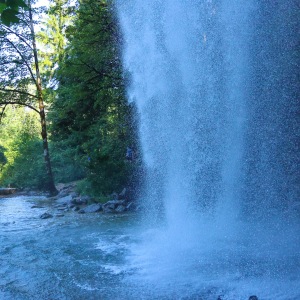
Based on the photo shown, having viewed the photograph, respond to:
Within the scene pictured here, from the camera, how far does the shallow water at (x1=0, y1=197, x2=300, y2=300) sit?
169 inches

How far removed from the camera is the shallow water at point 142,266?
14.1 feet

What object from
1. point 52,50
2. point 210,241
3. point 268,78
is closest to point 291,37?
point 268,78

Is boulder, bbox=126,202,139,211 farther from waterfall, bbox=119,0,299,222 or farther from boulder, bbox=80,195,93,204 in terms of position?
waterfall, bbox=119,0,299,222

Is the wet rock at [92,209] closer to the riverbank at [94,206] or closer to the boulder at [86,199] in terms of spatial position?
the riverbank at [94,206]

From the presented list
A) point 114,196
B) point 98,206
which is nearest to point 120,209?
point 98,206

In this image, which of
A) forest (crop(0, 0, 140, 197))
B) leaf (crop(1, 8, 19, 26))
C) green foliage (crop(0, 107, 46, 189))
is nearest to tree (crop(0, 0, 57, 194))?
forest (crop(0, 0, 140, 197))

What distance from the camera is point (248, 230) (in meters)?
7.24

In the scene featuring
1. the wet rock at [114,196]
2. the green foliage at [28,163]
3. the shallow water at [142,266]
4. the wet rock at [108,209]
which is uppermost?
the green foliage at [28,163]

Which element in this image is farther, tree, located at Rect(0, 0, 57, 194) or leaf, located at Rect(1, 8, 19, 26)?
tree, located at Rect(0, 0, 57, 194)

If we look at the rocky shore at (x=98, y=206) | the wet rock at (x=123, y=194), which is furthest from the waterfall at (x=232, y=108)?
the wet rock at (x=123, y=194)

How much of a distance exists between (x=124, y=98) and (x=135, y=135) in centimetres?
135

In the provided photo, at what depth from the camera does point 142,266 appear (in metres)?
5.34

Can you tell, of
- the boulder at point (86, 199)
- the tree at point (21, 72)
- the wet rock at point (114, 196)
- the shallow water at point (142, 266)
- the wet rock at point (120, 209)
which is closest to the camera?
the shallow water at point (142, 266)

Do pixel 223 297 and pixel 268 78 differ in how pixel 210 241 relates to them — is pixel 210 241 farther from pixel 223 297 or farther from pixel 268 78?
pixel 268 78
